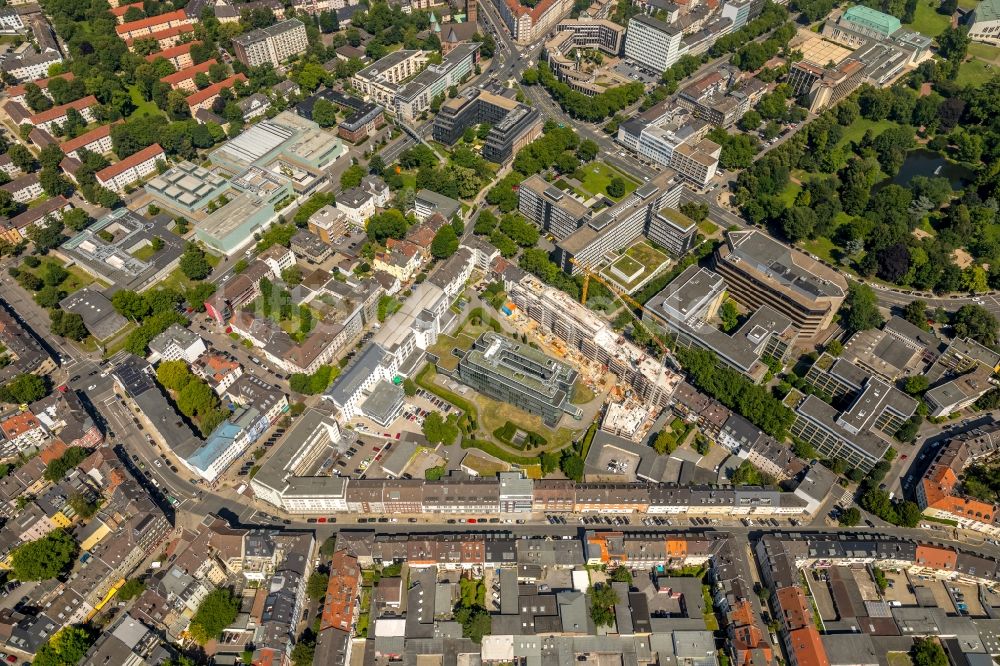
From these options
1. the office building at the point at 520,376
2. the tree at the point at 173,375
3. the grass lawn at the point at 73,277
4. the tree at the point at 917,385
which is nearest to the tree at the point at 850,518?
the tree at the point at 917,385

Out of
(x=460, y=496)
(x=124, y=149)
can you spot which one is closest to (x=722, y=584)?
(x=460, y=496)

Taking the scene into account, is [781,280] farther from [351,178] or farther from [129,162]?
[129,162]

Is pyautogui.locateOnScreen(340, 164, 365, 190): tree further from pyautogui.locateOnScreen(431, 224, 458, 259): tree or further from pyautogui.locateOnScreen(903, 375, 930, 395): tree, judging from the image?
pyautogui.locateOnScreen(903, 375, 930, 395): tree

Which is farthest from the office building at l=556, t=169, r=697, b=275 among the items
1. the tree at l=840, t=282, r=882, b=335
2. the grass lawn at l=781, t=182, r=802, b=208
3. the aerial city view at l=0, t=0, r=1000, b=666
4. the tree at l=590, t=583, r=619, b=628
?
the tree at l=590, t=583, r=619, b=628

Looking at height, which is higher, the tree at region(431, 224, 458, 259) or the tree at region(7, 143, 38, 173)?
the tree at region(7, 143, 38, 173)

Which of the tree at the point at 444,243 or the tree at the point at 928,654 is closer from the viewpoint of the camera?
the tree at the point at 928,654

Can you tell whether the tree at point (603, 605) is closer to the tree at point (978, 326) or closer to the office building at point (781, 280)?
the office building at point (781, 280)
